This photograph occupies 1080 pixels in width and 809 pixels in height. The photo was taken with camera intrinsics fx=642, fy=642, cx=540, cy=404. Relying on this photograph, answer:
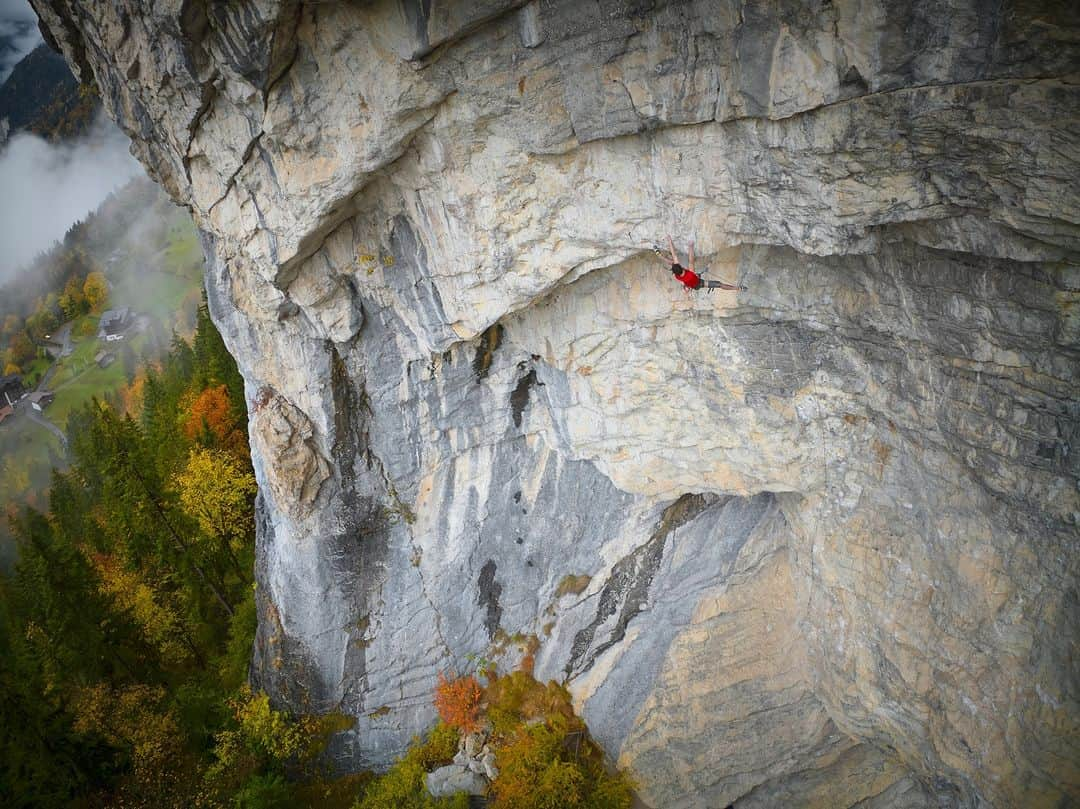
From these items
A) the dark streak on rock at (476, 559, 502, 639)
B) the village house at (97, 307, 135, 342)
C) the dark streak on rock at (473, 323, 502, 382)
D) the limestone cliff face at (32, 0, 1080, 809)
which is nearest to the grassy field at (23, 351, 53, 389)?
the village house at (97, 307, 135, 342)

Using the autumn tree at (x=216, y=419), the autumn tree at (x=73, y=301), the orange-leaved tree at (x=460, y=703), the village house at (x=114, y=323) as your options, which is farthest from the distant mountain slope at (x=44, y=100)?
the orange-leaved tree at (x=460, y=703)

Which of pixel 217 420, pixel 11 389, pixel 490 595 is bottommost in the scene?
pixel 490 595

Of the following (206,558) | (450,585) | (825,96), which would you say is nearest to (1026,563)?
(825,96)

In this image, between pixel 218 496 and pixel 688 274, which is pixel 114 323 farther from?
pixel 688 274

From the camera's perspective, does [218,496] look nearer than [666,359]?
No

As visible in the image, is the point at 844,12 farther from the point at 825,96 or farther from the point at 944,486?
the point at 944,486

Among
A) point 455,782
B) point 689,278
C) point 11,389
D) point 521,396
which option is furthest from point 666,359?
point 11,389

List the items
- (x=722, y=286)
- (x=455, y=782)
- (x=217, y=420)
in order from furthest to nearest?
1. (x=217, y=420)
2. (x=455, y=782)
3. (x=722, y=286)

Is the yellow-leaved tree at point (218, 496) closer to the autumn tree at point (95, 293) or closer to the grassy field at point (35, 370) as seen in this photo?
the grassy field at point (35, 370)
